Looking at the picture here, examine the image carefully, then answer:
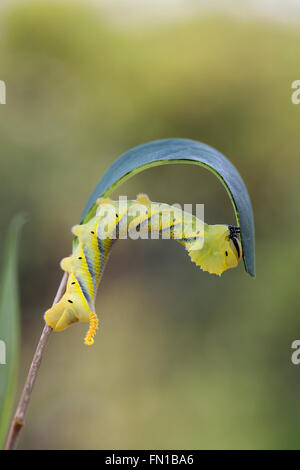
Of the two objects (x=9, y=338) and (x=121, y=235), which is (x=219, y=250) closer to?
(x=121, y=235)

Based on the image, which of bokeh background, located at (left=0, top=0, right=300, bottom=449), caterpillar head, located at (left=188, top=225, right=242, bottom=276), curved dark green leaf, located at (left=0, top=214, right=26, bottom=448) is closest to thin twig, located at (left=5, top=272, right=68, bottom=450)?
curved dark green leaf, located at (left=0, top=214, right=26, bottom=448)

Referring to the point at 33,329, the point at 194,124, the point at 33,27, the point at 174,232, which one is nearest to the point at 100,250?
the point at 174,232

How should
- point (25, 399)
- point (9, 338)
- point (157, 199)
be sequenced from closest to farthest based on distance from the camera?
point (25, 399), point (9, 338), point (157, 199)

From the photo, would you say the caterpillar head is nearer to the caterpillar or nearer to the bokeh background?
the caterpillar

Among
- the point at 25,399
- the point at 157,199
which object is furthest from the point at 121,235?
the point at 157,199

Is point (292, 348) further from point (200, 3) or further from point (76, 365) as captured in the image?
point (200, 3)

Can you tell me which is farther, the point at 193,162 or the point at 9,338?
the point at 9,338
